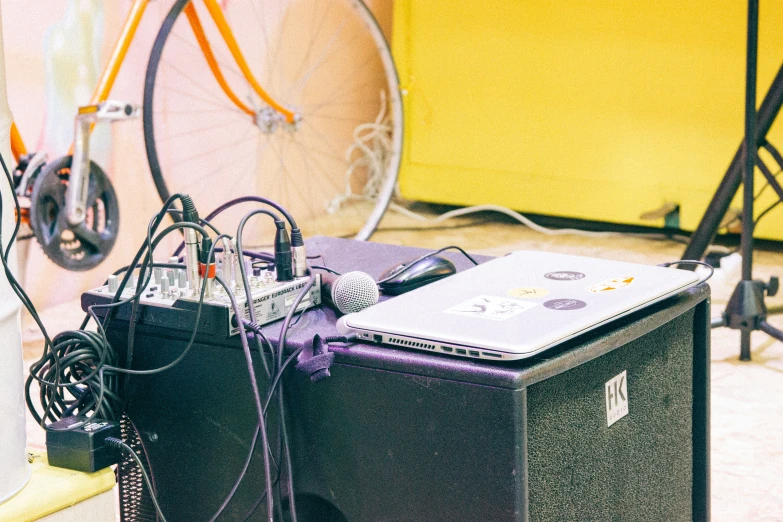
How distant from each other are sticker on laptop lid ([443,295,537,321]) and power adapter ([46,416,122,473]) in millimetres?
344

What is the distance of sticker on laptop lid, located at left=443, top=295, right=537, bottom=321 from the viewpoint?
2.98ft

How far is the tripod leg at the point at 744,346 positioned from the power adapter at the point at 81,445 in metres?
1.31

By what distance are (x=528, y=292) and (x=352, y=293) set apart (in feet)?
0.58

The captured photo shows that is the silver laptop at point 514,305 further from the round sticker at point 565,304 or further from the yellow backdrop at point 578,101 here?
the yellow backdrop at point 578,101


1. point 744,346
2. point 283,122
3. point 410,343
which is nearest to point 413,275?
point 410,343

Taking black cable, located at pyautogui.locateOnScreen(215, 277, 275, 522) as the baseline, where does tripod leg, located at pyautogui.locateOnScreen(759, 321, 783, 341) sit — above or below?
below

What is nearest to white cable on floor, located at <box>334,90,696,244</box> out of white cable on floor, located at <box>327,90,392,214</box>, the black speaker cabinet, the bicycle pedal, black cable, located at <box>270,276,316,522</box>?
white cable on floor, located at <box>327,90,392,214</box>

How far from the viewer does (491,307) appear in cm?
93

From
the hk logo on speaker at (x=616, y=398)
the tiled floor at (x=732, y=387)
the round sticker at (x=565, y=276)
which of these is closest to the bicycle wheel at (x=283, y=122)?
the tiled floor at (x=732, y=387)

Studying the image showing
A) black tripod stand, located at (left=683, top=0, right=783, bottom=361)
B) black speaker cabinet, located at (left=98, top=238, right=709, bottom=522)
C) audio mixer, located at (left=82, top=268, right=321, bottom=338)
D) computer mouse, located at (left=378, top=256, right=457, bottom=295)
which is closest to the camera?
black speaker cabinet, located at (left=98, top=238, right=709, bottom=522)

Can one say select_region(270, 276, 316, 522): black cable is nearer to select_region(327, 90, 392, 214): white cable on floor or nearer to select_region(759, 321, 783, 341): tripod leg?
select_region(759, 321, 783, 341): tripod leg

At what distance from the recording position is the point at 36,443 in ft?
5.14

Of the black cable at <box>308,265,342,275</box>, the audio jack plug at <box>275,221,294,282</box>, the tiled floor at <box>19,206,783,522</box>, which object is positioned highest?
the audio jack plug at <box>275,221,294,282</box>

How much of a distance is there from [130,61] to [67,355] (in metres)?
1.60
